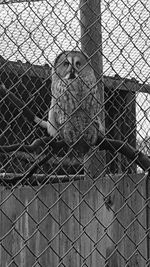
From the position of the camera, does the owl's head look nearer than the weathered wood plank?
No

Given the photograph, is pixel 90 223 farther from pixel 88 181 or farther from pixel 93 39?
pixel 93 39

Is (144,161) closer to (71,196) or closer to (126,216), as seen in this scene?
(126,216)

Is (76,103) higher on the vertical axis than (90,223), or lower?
higher

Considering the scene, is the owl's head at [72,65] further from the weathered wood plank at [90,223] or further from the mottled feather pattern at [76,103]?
the weathered wood plank at [90,223]

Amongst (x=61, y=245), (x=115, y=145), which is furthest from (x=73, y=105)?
(x=61, y=245)

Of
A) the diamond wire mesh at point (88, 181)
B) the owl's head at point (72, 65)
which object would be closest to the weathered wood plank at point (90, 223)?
the diamond wire mesh at point (88, 181)

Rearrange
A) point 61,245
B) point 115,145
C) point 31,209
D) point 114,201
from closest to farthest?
point 115,145 → point 114,201 → point 61,245 → point 31,209

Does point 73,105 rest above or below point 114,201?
above

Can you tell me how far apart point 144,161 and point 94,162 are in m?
0.49

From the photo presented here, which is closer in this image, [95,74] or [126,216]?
[126,216]

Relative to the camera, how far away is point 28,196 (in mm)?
3500

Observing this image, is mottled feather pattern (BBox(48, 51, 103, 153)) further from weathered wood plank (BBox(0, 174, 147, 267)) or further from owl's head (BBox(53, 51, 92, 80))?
weathered wood plank (BBox(0, 174, 147, 267))

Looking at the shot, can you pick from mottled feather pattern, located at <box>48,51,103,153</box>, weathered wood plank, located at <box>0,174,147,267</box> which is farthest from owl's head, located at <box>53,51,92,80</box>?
weathered wood plank, located at <box>0,174,147,267</box>

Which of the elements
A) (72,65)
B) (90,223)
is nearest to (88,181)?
(90,223)
